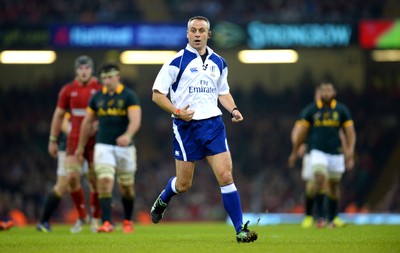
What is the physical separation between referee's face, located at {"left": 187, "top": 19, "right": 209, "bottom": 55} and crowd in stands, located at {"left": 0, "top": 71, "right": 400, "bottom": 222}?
59.8 feet

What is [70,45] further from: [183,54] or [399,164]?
[183,54]

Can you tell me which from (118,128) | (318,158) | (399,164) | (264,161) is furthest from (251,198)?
(118,128)

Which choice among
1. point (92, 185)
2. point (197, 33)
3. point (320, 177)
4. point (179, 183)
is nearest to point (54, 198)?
point (92, 185)

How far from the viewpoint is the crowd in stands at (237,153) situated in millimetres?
30438

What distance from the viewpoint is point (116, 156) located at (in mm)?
14305

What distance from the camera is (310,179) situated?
59.6ft

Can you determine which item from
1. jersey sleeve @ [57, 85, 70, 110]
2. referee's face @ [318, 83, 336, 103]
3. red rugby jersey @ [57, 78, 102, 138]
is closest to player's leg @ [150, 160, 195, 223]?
red rugby jersey @ [57, 78, 102, 138]

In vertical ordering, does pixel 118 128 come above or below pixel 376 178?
above

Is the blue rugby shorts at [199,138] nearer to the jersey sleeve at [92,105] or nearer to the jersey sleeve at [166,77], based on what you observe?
the jersey sleeve at [166,77]

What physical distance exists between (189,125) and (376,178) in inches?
876

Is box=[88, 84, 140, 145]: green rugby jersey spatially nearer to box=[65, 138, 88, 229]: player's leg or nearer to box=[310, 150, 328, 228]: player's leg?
box=[65, 138, 88, 229]: player's leg

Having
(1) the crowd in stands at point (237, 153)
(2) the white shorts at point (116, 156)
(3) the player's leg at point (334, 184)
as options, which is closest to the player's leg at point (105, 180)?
(2) the white shorts at point (116, 156)

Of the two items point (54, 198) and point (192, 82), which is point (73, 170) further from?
point (192, 82)

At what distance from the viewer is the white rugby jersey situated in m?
10.6
